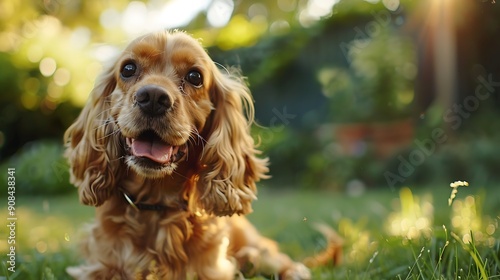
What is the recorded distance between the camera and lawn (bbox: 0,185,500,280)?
1.95 m

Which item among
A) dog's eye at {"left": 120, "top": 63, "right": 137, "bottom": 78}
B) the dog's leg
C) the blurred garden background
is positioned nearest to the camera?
dog's eye at {"left": 120, "top": 63, "right": 137, "bottom": 78}

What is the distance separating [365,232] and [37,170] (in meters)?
3.77

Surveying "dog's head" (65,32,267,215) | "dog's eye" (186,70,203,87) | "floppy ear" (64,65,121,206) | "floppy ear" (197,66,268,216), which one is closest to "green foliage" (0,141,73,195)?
"floppy ear" (64,65,121,206)

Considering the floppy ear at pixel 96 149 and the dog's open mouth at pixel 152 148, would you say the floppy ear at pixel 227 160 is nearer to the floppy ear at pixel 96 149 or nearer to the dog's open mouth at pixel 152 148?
the dog's open mouth at pixel 152 148

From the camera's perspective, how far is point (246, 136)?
2.27m

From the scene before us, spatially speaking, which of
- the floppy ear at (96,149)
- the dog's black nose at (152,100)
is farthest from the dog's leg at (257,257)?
the dog's black nose at (152,100)

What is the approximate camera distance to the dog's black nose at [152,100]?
5.71ft

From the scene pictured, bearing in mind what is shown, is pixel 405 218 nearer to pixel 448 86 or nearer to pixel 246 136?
pixel 246 136

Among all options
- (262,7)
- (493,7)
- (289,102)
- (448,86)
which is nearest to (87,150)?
(493,7)

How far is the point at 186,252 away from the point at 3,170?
4.08 meters

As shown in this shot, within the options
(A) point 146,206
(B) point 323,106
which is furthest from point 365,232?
(B) point 323,106

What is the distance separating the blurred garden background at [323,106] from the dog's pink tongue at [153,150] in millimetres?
707

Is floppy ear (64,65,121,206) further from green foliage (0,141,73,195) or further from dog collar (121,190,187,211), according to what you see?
green foliage (0,141,73,195)

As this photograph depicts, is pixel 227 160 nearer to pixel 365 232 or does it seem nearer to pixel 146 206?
pixel 146 206
